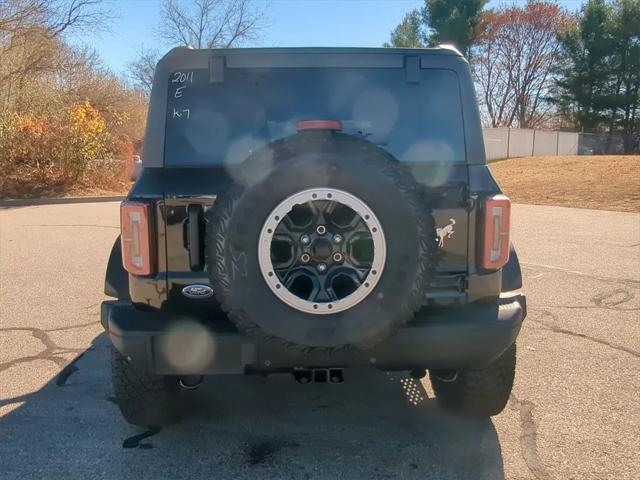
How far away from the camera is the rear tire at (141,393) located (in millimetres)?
2945

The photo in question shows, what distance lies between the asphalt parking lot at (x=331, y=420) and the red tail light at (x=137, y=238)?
0.99 metres

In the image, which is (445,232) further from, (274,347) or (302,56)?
(302,56)

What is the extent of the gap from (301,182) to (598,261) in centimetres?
673

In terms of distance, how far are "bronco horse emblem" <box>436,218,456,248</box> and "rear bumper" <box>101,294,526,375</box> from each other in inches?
13.5

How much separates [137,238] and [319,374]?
1.04m

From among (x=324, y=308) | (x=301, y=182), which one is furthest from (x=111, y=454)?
(x=301, y=182)

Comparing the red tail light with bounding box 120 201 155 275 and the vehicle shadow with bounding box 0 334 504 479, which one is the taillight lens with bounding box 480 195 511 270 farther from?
the red tail light with bounding box 120 201 155 275

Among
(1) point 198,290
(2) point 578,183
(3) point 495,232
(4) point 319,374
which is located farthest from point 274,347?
(2) point 578,183

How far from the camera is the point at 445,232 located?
2.71 m

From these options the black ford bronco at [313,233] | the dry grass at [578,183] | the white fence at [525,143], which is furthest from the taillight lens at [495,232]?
the white fence at [525,143]

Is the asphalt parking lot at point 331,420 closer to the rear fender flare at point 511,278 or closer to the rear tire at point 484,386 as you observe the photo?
the rear tire at point 484,386

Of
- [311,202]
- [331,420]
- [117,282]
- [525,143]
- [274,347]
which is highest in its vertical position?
[525,143]

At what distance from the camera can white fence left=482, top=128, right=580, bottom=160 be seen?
35812mm

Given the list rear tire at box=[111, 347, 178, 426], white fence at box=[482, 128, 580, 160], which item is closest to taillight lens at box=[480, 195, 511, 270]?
rear tire at box=[111, 347, 178, 426]
